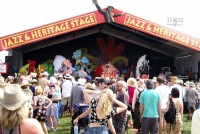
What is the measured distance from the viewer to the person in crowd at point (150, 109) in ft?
27.4

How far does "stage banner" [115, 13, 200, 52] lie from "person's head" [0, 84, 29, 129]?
54.8 ft

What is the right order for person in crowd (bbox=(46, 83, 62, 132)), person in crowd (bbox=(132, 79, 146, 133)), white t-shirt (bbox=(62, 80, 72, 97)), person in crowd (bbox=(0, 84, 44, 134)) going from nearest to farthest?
person in crowd (bbox=(0, 84, 44, 134))
person in crowd (bbox=(132, 79, 146, 133))
person in crowd (bbox=(46, 83, 62, 132))
white t-shirt (bbox=(62, 80, 72, 97))

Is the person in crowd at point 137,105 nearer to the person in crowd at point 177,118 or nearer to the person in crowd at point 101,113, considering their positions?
the person in crowd at point 177,118

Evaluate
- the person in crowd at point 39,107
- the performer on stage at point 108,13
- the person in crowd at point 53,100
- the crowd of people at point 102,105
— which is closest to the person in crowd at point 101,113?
the crowd of people at point 102,105

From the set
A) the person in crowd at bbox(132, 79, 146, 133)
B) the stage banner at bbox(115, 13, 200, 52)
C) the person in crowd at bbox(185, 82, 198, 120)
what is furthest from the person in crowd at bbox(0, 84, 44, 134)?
the stage banner at bbox(115, 13, 200, 52)

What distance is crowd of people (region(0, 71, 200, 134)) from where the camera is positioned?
323 centimetres

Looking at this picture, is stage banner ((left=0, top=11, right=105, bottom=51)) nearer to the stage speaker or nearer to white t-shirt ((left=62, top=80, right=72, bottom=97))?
the stage speaker

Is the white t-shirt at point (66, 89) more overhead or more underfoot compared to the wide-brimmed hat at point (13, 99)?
more overhead

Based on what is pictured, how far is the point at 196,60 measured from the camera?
23.6 metres

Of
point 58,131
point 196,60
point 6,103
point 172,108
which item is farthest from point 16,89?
point 196,60

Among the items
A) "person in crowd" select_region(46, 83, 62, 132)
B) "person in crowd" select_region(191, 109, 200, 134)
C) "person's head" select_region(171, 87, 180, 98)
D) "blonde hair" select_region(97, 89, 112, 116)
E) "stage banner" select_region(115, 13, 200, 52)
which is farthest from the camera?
"stage banner" select_region(115, 13, 200, 52)

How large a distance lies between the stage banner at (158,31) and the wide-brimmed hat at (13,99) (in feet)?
54.7

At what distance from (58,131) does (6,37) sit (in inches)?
348

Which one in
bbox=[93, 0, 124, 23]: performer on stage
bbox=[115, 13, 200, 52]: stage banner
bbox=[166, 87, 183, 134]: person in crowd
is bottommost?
bbox=[166, 87, 183, 134]: person in crowd
